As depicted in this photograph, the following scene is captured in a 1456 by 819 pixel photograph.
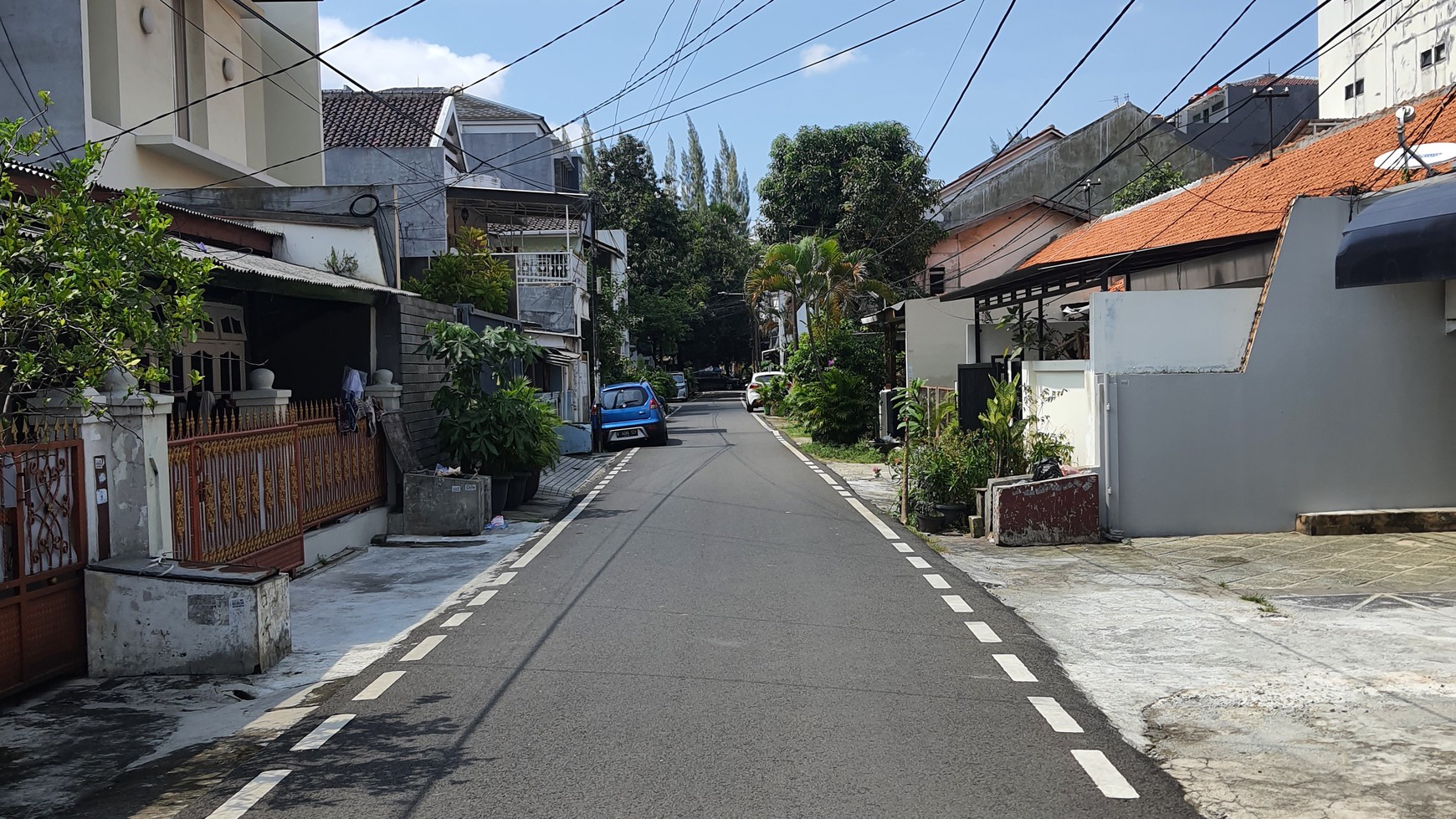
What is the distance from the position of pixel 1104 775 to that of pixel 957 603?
423cm

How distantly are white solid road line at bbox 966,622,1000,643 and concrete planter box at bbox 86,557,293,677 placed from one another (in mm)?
5003

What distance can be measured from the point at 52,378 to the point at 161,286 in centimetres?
79

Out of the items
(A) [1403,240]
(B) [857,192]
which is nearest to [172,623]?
(A) [1403,240]

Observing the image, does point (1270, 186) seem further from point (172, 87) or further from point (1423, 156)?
point (172, 87)

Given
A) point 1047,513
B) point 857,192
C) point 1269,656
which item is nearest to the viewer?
point 1269,656

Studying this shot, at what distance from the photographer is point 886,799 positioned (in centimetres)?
484

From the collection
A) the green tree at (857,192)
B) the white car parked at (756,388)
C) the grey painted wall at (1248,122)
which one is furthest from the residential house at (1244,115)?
the white car parked at (756,388)

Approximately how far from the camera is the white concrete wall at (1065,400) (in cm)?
1371

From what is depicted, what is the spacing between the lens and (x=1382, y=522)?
41.7 ft

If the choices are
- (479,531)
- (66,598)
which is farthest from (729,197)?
(66,598)

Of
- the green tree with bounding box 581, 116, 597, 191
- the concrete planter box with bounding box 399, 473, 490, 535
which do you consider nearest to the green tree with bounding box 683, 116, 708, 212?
the green tree with bounding box 581, 116, 597, 191

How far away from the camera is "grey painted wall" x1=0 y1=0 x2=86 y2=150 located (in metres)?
17.3

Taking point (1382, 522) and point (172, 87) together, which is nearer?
point (1382, 522)

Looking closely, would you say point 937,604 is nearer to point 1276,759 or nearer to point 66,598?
point 1276,759
